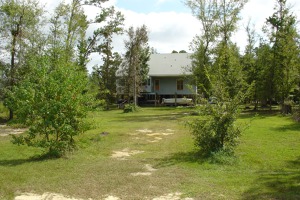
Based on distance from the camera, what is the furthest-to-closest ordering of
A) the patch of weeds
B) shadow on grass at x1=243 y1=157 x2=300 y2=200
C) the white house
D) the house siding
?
the house siding < the white house < the patch of weeds < shadow on grass at x1=243 y1=157 x2=300 y2=200

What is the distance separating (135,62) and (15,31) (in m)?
14.9

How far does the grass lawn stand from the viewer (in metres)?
6.91

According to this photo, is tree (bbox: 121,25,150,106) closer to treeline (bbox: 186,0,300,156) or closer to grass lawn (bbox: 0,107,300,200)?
treeline (bbox: 186,0,300,156)

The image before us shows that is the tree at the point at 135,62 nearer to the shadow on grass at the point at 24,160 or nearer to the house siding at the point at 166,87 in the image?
the house siding at the point at 166,87

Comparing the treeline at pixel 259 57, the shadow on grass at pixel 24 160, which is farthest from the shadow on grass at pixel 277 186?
the treeline at pixel 259 57

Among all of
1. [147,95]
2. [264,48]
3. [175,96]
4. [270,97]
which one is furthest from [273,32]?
[147,95]

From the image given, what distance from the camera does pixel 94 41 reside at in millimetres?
31328

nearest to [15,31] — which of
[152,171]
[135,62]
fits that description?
[135,62]

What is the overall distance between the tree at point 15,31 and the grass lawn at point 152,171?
1271 centimetres

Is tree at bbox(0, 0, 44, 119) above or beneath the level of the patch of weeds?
above

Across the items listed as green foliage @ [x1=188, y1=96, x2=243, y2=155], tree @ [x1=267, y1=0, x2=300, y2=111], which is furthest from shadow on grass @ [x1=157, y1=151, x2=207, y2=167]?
tree @ [x1=267, y1=0, x2=300, y2=111]

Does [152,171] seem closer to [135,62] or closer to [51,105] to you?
[51,105]

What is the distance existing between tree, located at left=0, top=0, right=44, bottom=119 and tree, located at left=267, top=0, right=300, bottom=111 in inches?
807

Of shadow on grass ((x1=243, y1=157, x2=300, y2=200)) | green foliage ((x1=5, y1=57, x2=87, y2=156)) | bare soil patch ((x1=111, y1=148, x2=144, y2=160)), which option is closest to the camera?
shadow on grass ((x1=243, y1=157, x2=300, y2=200))
